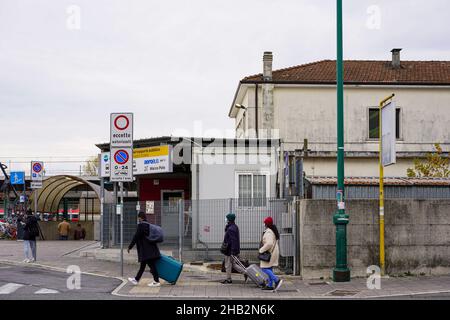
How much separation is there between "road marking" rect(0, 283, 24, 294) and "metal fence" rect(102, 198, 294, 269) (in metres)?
5.61

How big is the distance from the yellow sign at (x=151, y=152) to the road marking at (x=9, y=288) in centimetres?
886

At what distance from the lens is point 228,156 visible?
24.1m

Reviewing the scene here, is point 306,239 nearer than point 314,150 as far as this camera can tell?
Yes

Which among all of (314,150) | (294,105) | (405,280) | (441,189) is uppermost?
(294,105)

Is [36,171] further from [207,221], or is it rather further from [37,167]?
[207,221]

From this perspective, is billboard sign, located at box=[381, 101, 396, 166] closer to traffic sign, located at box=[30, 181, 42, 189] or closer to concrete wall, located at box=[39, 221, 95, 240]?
traffic sign, located at box=[30, 181, 42, 189]

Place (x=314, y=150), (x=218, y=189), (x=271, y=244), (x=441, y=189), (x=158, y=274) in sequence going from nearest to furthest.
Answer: (x=271, y=244) < (x=158, y=274) < (x=441, y=189) < (x=218, y=189) < (x=314, y=150)

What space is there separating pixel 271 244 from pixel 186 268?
5.40m

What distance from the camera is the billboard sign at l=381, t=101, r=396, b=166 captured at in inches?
689

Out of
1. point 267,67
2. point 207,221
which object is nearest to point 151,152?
point 207,221

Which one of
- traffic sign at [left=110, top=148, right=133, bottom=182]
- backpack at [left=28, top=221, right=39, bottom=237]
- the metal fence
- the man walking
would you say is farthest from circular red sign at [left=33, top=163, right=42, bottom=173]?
traffic sign at [left=110, top=148, right=133, bottom=182]

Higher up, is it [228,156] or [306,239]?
[228,156]

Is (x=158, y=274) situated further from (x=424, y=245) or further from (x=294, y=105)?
(x=294, y=105)
